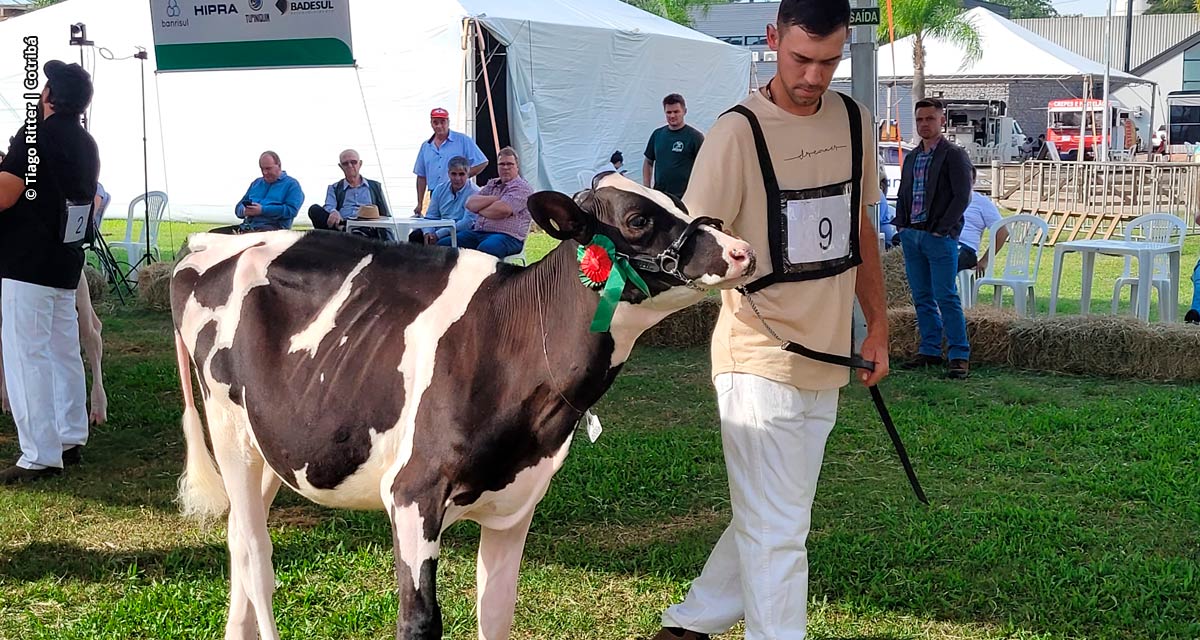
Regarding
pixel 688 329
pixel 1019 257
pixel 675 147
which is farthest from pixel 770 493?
pixel 675 147

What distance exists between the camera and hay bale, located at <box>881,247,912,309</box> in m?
10.6

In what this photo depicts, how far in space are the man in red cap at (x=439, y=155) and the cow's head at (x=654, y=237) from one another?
9.29 metres

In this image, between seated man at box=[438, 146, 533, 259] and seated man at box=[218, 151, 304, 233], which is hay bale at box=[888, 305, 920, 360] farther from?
seated man at box=[218, 151, 304, 233]

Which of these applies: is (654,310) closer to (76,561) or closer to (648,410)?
(76,561)

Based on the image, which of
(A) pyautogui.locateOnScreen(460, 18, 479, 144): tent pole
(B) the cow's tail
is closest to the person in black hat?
(B) the cow's tail

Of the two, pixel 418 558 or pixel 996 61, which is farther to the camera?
pixel 996 61

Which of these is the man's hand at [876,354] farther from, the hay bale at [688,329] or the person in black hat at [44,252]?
the hay bale at [688,329]

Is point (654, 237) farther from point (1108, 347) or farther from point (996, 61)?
point (996, 61)

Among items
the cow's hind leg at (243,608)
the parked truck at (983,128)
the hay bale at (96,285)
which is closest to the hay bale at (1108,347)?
the cow's hind leg at (243,608)

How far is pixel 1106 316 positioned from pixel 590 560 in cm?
566

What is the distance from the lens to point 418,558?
8.87ft

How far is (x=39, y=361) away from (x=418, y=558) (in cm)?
373

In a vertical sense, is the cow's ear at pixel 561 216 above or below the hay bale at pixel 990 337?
above

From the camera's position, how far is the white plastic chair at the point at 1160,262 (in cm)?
1006
